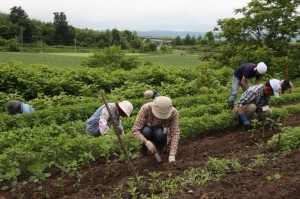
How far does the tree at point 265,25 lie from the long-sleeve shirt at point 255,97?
55.0 feet

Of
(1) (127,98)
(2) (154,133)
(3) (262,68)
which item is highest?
(3) (262,68)

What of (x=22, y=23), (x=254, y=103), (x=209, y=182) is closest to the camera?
(x=209, y=182)

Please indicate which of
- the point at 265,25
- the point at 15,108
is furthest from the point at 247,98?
the point at 265,25

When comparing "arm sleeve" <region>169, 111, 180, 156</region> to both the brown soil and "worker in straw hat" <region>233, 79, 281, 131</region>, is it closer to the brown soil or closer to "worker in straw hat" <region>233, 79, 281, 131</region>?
the brown soil

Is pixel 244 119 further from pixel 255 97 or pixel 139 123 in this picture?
pixel 139 123

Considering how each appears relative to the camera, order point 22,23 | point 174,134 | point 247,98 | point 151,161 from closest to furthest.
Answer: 1. point 174,134
2. point 151,161
3. point 247,98
4. point 22,23

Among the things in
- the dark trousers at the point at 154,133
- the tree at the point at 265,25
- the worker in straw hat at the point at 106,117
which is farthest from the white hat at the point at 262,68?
the tree at the point at 265,25

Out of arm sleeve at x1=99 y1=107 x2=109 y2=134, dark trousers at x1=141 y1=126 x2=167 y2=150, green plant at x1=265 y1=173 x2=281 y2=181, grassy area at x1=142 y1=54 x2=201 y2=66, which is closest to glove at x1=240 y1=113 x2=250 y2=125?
dark trousers at x1=141 y1=126 x2=167 y2=150

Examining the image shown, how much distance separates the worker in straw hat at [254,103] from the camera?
22.8 ft

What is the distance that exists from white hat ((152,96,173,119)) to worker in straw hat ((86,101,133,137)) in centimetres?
67

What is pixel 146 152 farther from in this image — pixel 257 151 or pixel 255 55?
pixel 255 55

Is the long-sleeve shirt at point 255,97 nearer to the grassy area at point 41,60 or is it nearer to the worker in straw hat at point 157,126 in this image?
the worker in straw hat at point 157,126

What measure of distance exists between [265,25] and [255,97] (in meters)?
17.8

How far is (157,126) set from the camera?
5719mm
